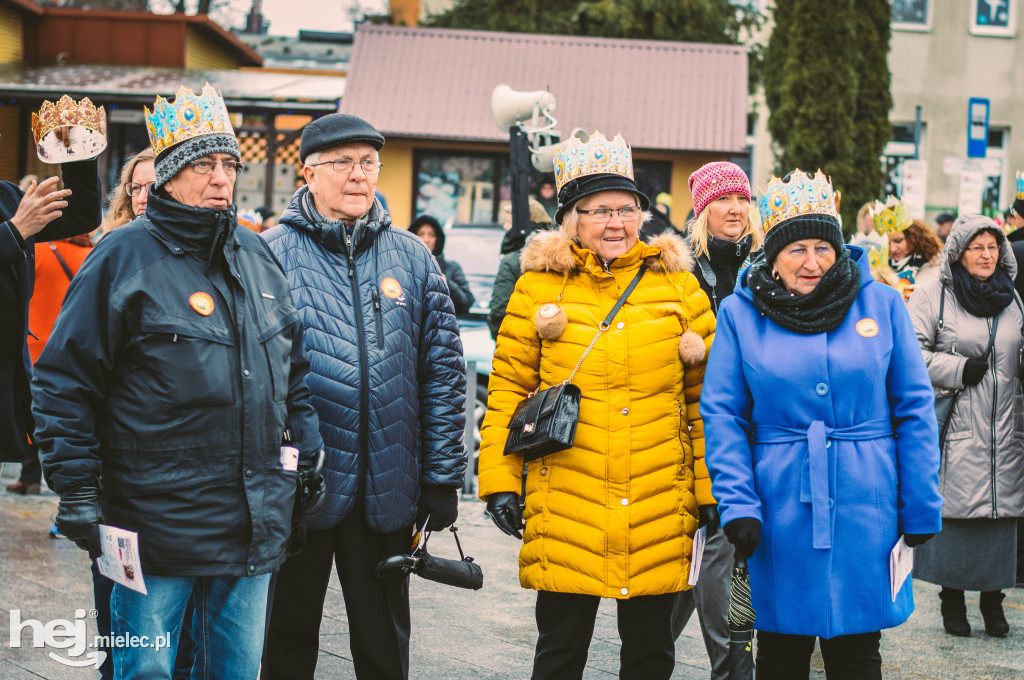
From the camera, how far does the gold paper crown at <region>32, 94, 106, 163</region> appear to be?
4.25 meters

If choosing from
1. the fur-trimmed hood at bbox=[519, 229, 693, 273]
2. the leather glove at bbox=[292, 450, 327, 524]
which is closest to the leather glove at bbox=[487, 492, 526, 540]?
the leather glove at bbox=[292, 450, 327, 524]

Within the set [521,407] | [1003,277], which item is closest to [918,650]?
[1003,277]

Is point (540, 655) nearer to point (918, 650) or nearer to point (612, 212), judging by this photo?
point (612, 212)

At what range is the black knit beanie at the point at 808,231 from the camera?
405 cm

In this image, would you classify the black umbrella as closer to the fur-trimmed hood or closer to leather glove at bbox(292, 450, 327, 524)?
the fur-trimmed hood

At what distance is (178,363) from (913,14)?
26.2 metres

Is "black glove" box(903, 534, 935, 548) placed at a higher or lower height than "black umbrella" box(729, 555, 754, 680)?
higher

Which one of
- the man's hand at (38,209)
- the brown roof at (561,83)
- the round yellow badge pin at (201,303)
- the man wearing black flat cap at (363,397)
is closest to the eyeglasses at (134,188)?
the man's hand at (38,209)

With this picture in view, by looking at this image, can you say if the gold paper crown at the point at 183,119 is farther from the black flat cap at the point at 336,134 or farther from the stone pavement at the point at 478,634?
the stone pavement at the point at 478,634

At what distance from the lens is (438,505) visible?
13.9 ft

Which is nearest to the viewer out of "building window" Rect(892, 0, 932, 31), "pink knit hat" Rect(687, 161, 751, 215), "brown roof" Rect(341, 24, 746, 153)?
"pink knit hat" Rect(687, 161, 751, 215)

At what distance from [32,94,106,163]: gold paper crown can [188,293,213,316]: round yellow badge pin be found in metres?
1.12

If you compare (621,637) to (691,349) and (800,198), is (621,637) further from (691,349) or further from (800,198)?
(800,198)

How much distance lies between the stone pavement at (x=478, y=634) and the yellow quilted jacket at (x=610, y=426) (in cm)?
142
